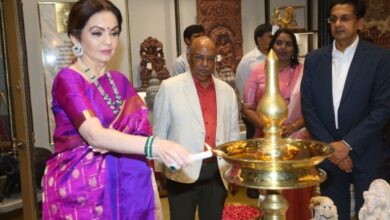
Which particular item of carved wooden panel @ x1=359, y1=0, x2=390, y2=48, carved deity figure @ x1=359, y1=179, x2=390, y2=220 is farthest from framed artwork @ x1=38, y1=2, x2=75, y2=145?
carved wooden panel @ x1=359, y1=0, x2=390, y2=48

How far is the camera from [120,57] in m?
3.66

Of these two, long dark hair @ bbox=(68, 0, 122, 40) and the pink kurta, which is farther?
the pink kurta

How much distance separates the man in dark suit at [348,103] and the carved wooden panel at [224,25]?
9.56ft

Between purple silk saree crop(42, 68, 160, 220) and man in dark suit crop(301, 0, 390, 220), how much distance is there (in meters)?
1.23

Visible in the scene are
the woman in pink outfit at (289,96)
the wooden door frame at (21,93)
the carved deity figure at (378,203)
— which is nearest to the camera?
the carved deity figure at (378,203)

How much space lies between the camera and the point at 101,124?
137 centimetres

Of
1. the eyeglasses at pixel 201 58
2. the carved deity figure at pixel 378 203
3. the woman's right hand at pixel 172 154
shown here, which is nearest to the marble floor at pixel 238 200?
the eyeglasses at pixel 201 58

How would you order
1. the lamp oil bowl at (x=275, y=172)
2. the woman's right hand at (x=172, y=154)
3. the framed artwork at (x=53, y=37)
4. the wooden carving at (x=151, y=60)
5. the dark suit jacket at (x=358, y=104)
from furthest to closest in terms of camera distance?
the wooden carving at (x=151, y=60)
the framed artwork at (x=53, y=37)
the dark suit jacket at (x=358, y=104)
the woman's right hand at (x=172, y=154)
the lamp oil bowl at (x=275, y=172)

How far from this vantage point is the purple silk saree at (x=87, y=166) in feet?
4.71

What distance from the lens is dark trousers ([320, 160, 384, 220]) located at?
2.38m

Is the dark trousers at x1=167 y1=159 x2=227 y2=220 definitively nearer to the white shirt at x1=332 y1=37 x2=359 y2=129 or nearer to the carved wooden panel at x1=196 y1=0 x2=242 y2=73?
the white shirt at x1=332 y1=37 x2=359 y2=129

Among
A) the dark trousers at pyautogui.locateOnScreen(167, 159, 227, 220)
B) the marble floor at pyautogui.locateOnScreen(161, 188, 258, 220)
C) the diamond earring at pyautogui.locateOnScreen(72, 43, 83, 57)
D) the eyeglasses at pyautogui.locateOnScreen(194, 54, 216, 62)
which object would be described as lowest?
the marble floor at pyautogui.locateOnScreen(161, 188, 258, 220)

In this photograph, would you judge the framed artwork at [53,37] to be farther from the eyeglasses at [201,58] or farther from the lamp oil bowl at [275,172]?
the lamp oil bowl at [275,172]

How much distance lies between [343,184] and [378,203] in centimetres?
79
